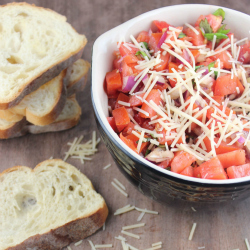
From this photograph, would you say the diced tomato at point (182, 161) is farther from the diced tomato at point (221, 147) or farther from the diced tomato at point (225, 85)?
the diced tomato at point (225, 85)

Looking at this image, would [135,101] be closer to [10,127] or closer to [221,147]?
[221,147]

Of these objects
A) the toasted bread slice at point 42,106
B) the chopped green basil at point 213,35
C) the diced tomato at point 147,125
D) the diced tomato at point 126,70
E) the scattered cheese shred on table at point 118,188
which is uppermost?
the chopped green basil at point 213,35

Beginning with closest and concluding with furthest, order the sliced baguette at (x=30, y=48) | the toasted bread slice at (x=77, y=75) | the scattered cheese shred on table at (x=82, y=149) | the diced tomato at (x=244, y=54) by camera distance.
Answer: the diced tomato at (x=244, y=54) < the sliced baguette at (x=30, y=48) < the scattered cheese shred on table at (x=82, y=149) < the toasted bread slice at (x=77, y=75)

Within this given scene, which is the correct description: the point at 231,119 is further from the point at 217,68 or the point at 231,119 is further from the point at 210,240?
the point at 210,240

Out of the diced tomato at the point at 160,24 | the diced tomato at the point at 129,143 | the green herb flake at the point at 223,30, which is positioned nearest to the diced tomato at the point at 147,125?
the diced tomato at the point at 129,143

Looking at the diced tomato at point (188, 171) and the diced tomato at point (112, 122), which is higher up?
the diced tomato at point (112, 122)

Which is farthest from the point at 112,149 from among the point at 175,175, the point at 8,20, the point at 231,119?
the point at 8,20
